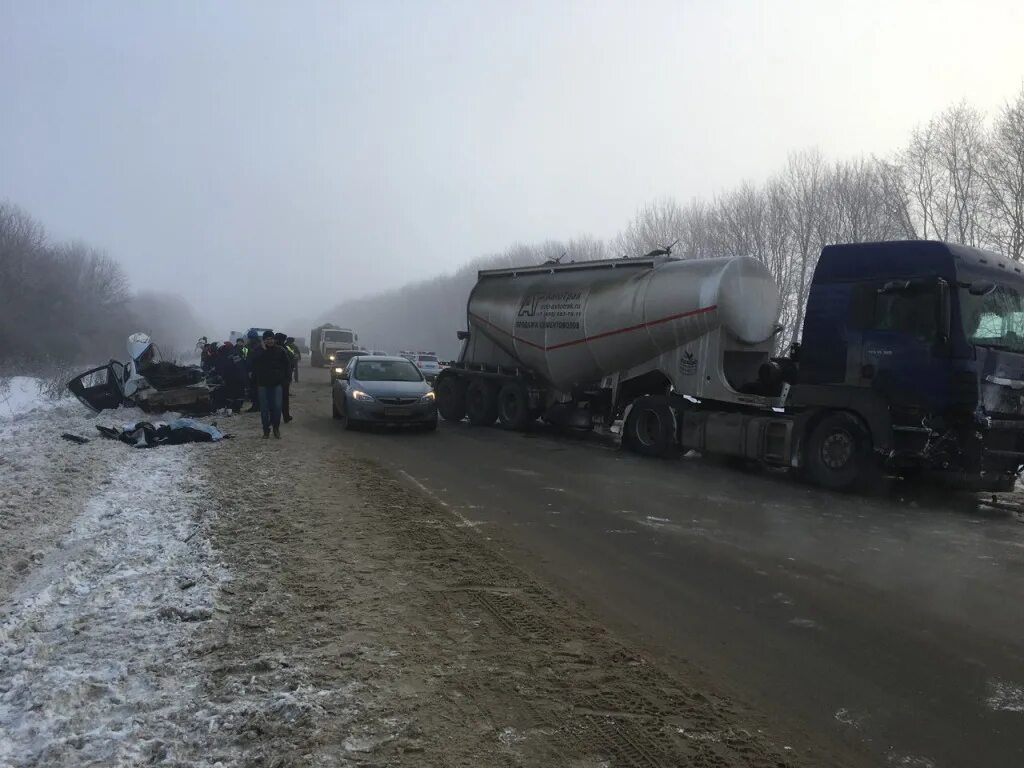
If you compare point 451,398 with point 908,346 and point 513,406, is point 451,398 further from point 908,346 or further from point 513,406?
point 908,346

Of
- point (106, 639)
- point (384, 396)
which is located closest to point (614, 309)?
point (384, 396)

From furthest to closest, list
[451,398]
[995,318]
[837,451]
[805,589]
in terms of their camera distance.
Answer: [451,398] < [837,451] < [995,318] < [805,589]

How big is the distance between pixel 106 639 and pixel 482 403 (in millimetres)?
14531

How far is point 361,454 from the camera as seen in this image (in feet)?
40.7

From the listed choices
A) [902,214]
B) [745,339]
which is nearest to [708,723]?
[745,339]

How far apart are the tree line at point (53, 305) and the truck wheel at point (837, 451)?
150 feet

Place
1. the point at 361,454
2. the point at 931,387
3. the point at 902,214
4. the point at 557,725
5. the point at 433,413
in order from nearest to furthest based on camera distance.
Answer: the point at 557,725 → the point at 931,387 → the point at 361,454 → the point at 433,413 → the point at 902,214

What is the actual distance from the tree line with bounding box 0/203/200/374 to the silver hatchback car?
36443mm

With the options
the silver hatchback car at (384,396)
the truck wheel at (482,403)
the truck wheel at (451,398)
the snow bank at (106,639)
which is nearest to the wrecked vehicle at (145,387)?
the silver hatchback car at (384,396)

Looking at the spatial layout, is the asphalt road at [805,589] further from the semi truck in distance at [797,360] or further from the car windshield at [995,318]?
the car windshield at [995,318]

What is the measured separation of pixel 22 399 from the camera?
2688 centimetres

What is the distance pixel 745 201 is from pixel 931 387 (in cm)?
3500

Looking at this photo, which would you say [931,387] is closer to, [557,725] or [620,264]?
[620,264]

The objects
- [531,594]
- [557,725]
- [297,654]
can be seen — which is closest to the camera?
[557,725]
